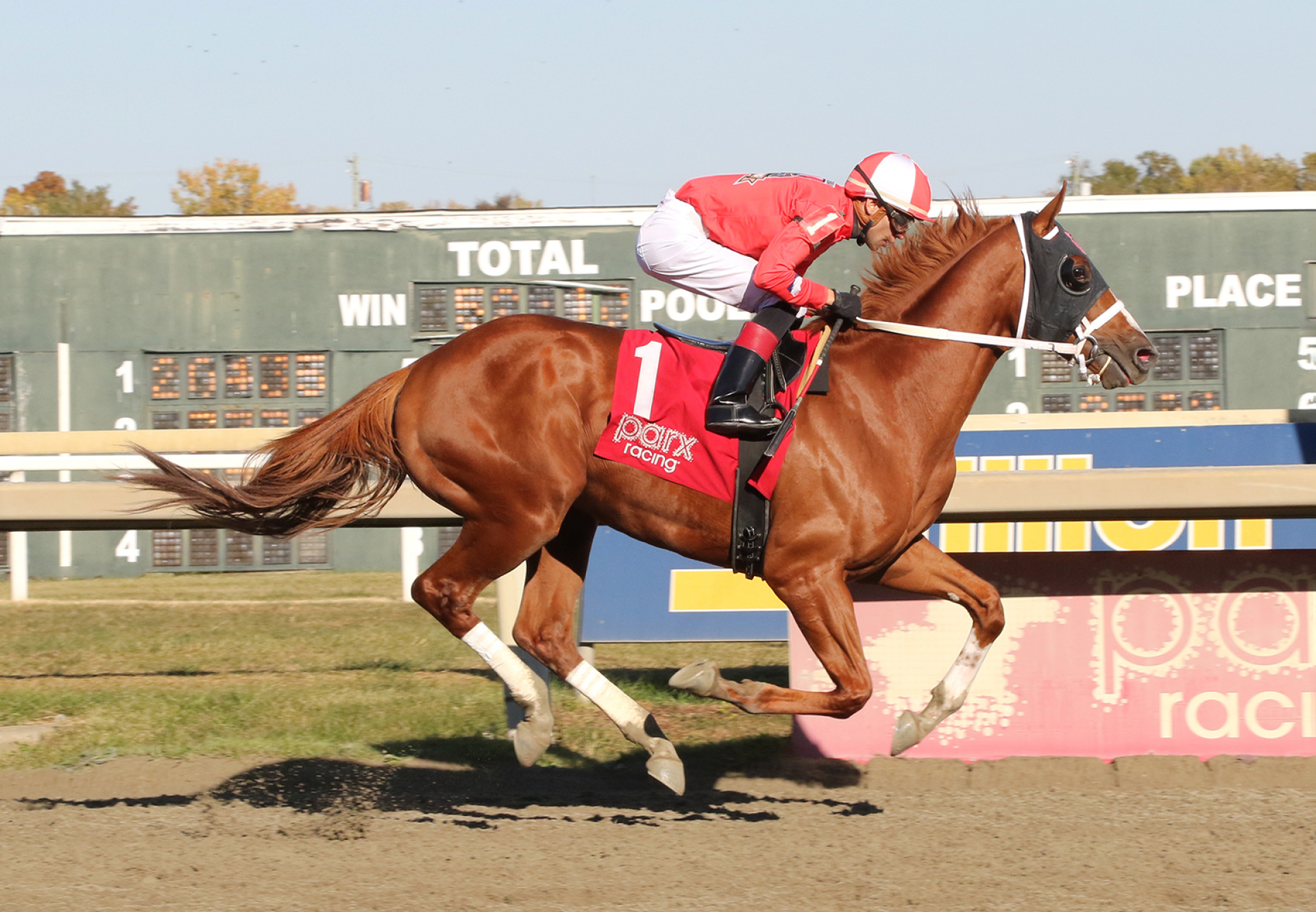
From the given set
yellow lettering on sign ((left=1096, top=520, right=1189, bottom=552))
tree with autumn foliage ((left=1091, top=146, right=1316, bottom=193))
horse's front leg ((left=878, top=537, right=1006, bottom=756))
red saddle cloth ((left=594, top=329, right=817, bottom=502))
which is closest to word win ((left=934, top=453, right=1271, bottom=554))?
yellow lettering on sign ((left=1096, top=520, right=1189, bottom=552))

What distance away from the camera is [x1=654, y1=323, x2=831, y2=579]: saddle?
12.9 feet

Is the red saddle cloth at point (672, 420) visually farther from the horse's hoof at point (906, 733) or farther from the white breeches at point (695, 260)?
the horse's hoof at point (906, 733)

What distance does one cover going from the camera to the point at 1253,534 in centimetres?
538

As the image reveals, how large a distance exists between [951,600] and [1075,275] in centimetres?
112

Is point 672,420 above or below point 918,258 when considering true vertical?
below

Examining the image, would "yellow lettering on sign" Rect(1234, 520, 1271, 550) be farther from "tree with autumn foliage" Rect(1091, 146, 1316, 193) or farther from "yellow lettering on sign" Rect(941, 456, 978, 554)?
"tree with autumn foliage" Rect(1091, 146, 1316, 193)

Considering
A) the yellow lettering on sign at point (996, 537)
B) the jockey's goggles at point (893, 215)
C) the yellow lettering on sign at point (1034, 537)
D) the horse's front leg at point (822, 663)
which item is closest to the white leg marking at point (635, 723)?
the horse's front leg at point (822, 663)

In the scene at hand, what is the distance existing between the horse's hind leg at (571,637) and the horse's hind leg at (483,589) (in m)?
0.12

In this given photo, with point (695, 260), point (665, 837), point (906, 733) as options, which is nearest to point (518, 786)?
point (665, 837)

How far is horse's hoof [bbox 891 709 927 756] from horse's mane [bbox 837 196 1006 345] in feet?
4.27

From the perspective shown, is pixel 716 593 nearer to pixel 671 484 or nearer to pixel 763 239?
pixel 671 484

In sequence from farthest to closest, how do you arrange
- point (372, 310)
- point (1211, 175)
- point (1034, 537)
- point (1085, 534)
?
point (1211, 175) → point (372, 310) → point (1034, 537) → point (1085, 534)

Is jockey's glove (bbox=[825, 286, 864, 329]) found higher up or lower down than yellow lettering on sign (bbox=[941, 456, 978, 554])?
higher up

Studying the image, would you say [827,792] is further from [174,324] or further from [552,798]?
[174,324]
